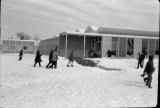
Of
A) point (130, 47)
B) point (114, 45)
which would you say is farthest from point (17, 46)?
point (130, 47)

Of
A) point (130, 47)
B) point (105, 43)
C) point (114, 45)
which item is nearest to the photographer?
point (105, 43)

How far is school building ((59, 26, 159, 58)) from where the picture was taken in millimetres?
23422

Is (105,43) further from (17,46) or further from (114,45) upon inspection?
(17,46)

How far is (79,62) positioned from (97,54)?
498 cm

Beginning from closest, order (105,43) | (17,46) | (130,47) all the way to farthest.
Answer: (105,43), (130,47), (17,46)

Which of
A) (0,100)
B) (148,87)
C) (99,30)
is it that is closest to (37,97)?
(0,100)

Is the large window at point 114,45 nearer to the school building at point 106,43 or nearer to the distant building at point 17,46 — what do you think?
the school building at point 106,43

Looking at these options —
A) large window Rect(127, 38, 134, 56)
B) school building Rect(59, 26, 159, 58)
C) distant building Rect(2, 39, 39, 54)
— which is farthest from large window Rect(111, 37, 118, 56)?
distant building Rect(2, 39, 39, 54)

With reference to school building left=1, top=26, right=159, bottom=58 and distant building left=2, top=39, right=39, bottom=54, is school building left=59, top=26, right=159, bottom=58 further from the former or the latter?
distant building left=2, top=39, right=39, bottom=54

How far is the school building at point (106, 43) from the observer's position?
23.4m

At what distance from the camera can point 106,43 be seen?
23406 millimetres

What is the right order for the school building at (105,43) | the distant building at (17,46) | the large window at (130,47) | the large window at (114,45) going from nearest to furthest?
1. the school building at (105,43)
2. the large window at (114,45)
3. the large window at (130,47)
4. the distant building at (17,46)

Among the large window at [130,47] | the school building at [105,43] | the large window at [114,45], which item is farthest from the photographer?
the large window at [130,47]

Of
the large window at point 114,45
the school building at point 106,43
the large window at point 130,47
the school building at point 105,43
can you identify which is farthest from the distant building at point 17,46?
the large window at point 130,47
